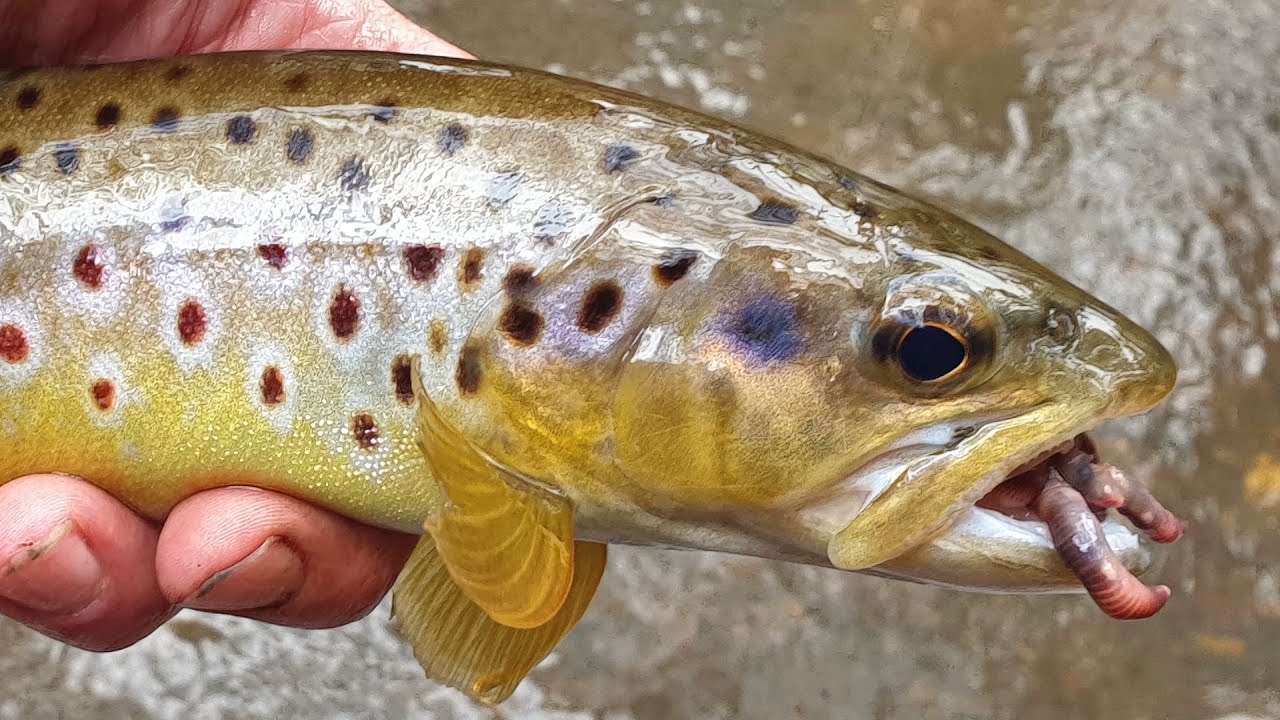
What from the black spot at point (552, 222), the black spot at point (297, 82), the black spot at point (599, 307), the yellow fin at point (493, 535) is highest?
the black spot at point (297, 82)

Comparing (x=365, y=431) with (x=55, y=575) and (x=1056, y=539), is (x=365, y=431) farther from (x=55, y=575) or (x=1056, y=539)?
(x=1056, y=539)

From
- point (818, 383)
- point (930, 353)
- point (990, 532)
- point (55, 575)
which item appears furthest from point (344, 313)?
point (990, 532)

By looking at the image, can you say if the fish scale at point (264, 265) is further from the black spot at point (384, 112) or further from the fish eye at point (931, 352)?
the fish eye at point (931, 352)

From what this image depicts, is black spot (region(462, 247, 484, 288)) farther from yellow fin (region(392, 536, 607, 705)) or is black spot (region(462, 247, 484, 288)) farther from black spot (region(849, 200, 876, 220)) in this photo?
black spot (region(849, 200, 876, 220))

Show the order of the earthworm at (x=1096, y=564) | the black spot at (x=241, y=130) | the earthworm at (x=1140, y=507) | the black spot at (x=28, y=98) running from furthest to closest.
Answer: the black spot at (x=28, y=98), the black spot at (x=241, y=130), the earthworm at (x=1140, y=507), the earthworm at (x=1096, y=564)

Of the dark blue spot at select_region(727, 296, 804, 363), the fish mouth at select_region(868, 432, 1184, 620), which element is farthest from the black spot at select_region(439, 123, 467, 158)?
the fish mouth at select_region(868, 432, 1184, 620)

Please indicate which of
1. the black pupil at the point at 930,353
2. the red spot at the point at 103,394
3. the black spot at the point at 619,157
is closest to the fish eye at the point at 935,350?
the black pupil at the point at 930,353

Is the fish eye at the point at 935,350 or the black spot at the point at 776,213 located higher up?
the black spot at the point at 776,213

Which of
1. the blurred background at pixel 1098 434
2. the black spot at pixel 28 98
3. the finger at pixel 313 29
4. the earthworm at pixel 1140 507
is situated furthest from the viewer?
the blurred background at pixel 1098 434
